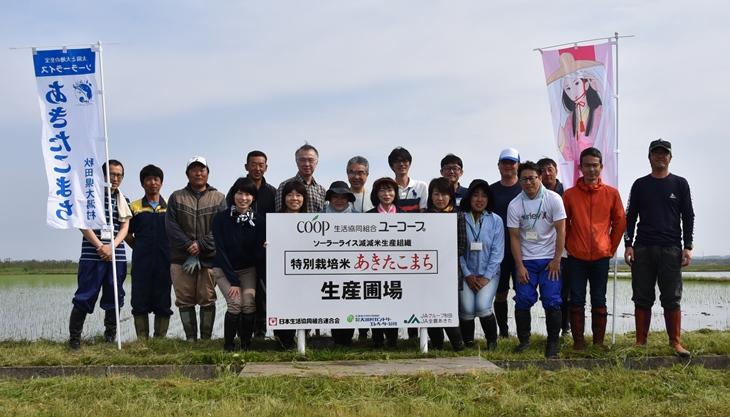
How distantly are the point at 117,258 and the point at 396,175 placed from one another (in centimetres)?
330

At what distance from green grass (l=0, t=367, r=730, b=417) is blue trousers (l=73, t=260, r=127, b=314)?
1493mm

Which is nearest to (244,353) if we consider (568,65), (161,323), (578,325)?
(161,323)

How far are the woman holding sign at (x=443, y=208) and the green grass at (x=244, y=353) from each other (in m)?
0.17

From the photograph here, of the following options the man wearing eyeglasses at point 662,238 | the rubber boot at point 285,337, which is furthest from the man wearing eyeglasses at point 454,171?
the rubber boot at point 285,337

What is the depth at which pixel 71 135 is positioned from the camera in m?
6.41

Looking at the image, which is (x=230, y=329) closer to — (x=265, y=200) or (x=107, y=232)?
(x=265, y=200)

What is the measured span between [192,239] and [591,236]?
14.1 feet

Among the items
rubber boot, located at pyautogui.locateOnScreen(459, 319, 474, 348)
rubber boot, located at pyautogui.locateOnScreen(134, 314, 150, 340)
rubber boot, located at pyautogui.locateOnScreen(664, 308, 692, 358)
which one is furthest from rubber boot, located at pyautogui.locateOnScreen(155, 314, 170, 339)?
rubber boot, located at pyautogui.locateOnScreen(664, 308, 692, 358)

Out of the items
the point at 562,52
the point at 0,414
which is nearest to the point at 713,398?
the point at 562,52

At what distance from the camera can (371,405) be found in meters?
4.37

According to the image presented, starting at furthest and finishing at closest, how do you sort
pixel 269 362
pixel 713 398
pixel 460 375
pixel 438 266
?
pixel 438 266, pixel 269 362, pixel 460 375, pixel 713 398

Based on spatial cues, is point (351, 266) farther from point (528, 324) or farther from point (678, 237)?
point (678, 237)

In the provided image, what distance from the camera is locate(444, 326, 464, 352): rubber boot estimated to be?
6301 mm

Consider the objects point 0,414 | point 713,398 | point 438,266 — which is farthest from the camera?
point 438,266
